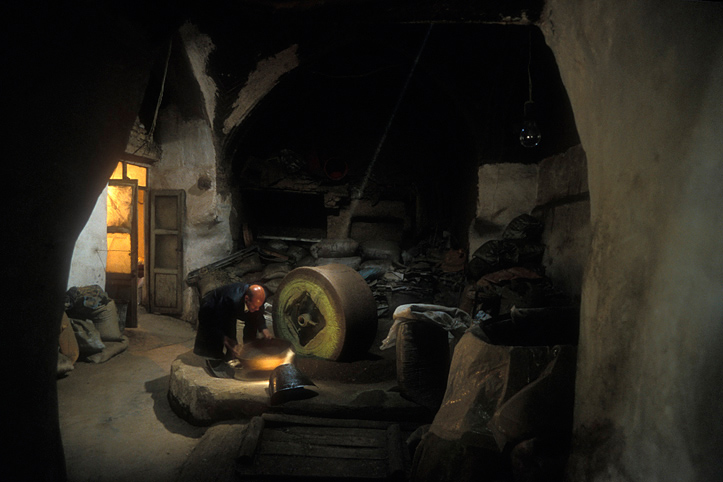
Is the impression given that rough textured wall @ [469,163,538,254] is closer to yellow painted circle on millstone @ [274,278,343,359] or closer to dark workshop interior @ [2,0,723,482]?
dark workshop interior @ [2,0,723,482]

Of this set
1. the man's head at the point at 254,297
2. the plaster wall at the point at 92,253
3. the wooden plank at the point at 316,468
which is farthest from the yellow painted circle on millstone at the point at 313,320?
the plaster wall at the point at 92,253

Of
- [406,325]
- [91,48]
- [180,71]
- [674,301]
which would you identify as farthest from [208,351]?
[180,71]

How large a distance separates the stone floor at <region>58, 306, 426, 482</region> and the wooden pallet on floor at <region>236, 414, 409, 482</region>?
0.13m

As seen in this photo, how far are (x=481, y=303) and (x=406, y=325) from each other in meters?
2.28

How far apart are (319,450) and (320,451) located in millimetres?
14

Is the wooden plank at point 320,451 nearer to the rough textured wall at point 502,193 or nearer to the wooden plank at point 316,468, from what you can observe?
the wooden plank at point 316,468

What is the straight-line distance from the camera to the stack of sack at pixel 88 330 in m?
A: 5.22

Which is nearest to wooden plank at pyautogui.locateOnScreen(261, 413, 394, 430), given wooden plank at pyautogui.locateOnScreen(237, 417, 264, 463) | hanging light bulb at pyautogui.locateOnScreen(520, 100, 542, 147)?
wooden plank at pyautogui.locateOnScreen(237, 417, 264, 463)

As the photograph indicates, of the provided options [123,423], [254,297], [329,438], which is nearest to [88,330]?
[123,423]

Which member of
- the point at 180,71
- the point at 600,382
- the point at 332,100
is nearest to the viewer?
the point at 600,382

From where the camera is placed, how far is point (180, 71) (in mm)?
6672

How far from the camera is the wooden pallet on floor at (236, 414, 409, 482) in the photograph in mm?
2814

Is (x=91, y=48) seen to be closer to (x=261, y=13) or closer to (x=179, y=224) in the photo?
(x=261, y=13)

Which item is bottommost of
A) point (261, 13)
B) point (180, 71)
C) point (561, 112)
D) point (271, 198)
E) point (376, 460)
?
point (376, 460)
